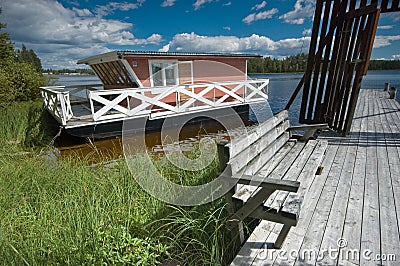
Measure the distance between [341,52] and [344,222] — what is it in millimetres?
2892

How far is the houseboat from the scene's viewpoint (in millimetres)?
6883

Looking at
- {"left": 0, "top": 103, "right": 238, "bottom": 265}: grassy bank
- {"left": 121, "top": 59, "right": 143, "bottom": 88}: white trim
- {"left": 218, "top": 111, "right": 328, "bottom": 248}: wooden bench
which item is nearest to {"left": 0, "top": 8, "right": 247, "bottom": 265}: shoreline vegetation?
{"left": 0, "top": 103, "right": 238, "bottom": 265}: grassy bank

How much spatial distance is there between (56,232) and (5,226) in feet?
1.81

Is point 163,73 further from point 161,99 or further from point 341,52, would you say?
point 341,52

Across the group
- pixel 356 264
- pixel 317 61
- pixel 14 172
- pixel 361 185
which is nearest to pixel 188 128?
pixel 317 61

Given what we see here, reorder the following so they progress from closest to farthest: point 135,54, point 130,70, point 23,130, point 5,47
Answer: point 23,130
point 135,54
point 130,70
point 5,47

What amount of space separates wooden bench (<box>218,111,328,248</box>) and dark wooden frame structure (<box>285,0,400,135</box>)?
1712 mm

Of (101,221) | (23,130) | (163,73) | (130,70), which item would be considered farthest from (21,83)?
(101,221)

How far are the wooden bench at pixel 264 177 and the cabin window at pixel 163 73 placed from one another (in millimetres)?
7390

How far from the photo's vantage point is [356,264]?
1.47 meters

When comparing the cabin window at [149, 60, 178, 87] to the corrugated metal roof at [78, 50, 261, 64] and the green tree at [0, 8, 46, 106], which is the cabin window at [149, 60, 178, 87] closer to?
the corrugated metal roof at [78, 50, 261, 64]

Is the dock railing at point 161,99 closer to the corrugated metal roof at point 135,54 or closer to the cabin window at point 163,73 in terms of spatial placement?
the cabin window at point 163,73

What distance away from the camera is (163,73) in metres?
9.36

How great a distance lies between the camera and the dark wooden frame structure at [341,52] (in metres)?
3.30
